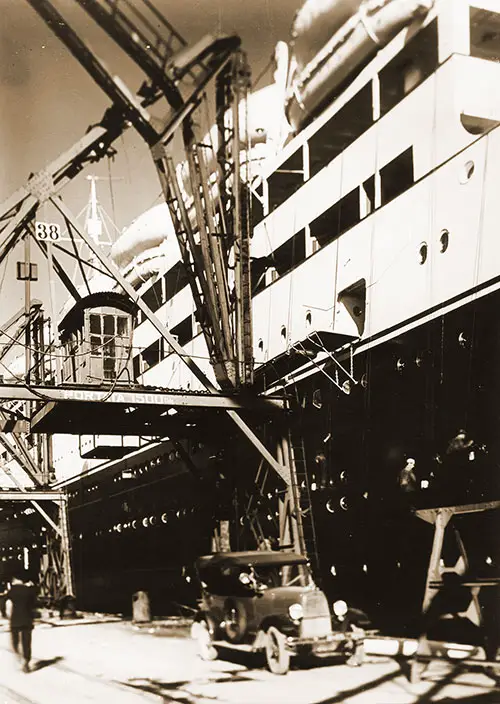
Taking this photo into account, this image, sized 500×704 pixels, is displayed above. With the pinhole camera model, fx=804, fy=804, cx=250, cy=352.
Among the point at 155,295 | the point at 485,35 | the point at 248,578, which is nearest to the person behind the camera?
the point at 248,578

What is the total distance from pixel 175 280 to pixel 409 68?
35.9 feet

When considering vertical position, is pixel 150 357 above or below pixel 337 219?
below

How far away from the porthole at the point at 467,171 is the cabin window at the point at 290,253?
6.04 m

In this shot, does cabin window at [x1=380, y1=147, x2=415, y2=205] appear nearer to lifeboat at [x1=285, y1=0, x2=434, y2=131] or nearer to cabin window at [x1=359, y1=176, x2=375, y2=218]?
cabin window at [x1=359, y1=176, x2=375, y2=218]

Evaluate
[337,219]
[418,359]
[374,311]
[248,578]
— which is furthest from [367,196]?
[248,578]

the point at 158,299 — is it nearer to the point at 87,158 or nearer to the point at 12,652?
the point at 87,158

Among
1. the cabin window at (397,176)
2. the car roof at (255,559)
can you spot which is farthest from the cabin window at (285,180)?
the car roof at (255,559)

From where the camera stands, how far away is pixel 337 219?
1786 cm

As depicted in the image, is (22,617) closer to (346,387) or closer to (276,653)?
(276,653)

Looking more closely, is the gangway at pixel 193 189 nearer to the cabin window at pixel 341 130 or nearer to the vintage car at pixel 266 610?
the vintage car at pixel 266 610

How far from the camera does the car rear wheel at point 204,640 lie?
1093 cm

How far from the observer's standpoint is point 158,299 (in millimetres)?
25797

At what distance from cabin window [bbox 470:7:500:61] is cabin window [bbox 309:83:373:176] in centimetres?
223

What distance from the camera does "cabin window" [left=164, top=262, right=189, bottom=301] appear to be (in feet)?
76.6
